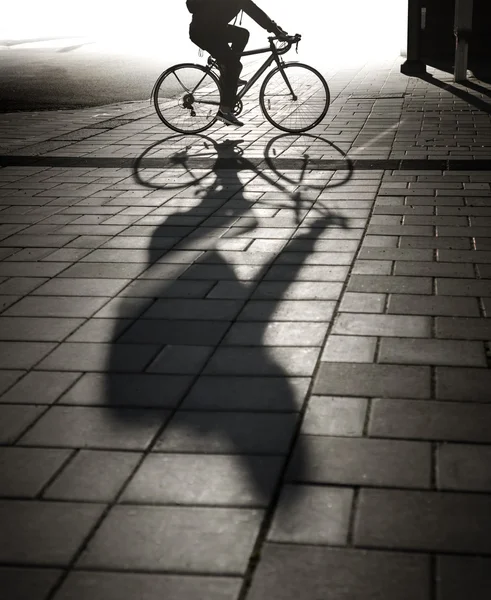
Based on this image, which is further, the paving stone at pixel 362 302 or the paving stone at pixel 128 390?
the paving stone at pixel 362 302

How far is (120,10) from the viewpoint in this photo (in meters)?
54.7

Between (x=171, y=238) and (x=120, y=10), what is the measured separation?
51322mm

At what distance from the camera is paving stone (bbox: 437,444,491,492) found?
315 centimetres

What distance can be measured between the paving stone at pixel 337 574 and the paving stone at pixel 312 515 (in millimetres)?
53

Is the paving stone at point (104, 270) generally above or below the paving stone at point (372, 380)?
below

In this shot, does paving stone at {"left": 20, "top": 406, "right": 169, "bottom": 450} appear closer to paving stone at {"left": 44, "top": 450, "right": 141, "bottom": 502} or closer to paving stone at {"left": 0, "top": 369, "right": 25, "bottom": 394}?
paving stone at {"left": 44, "top": 450, "right": 141, "bottom": 502}

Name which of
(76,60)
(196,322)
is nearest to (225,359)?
(196,322)

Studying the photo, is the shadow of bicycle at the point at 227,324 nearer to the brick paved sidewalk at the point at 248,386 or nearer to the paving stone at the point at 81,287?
the brick paved sidewalk at the point at 248,386

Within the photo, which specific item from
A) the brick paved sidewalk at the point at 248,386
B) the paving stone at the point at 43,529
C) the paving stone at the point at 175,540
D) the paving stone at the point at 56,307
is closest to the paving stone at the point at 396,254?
the brick paved sidewalk at the point at 248,386

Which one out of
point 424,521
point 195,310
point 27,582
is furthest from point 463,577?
point 195,310

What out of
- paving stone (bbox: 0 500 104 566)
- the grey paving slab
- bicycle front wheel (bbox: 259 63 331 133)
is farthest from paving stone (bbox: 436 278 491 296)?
bicycle front wheel (bbox: 259 63 331 133)

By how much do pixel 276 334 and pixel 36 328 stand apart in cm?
123

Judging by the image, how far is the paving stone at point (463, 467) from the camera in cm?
315

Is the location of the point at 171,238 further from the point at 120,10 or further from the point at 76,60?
the point at 120,10
